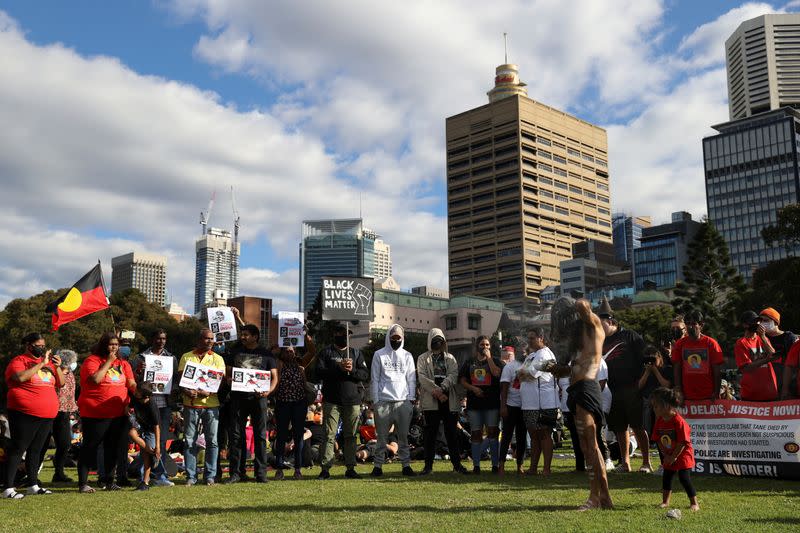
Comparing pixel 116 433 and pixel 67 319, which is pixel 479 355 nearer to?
pixel 116 433

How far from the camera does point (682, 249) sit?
167 m

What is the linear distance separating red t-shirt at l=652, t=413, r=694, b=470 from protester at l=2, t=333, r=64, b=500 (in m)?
7.22

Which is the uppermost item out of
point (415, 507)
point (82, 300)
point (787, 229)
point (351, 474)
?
point (787, 229)

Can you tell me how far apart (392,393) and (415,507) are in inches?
149

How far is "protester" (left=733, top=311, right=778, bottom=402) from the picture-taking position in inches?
376

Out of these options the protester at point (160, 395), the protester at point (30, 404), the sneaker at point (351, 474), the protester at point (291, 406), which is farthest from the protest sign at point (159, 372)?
the sneaker at point (351, 474)

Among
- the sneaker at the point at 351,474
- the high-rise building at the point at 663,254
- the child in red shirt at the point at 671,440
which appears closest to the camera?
the child in red shirt at the point at 671,440

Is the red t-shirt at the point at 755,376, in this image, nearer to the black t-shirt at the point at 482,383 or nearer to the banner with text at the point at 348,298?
the black t-shirt at the point at 482,383

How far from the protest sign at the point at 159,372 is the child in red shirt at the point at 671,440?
651cm

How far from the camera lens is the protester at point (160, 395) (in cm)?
1043

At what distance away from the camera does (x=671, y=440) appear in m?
7.36

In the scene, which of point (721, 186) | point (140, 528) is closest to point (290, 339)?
point (140, 528)

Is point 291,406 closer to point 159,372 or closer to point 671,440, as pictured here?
point 159,372

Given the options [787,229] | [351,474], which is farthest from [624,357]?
[787,229]
